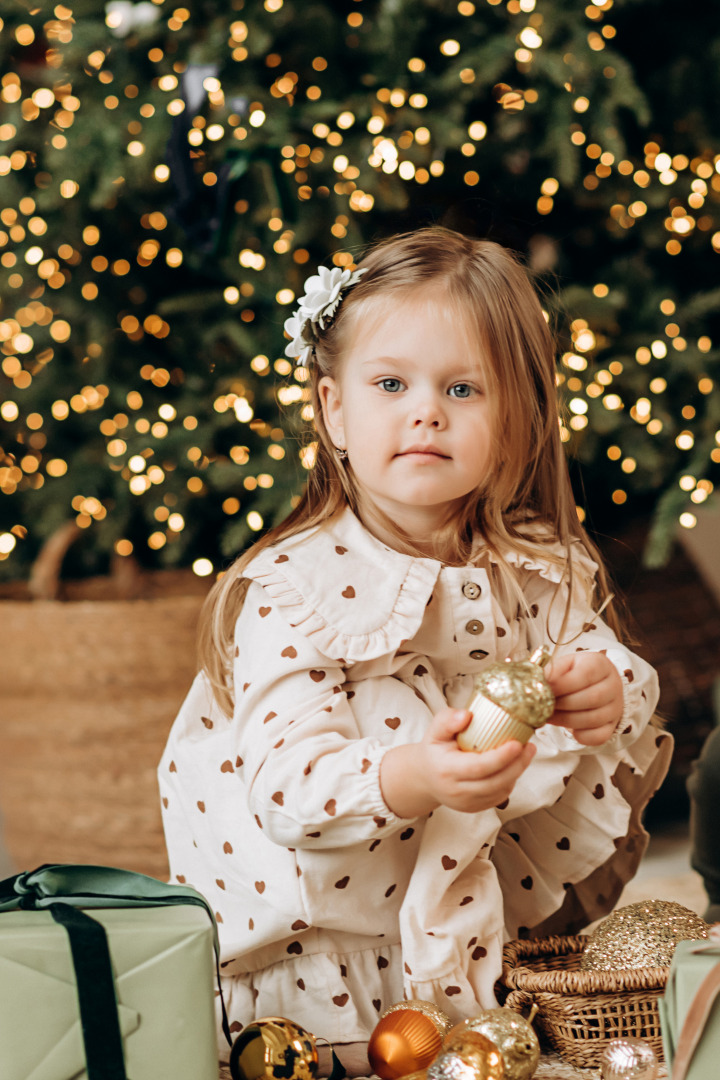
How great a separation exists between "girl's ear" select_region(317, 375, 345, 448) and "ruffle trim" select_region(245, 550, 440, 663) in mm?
157

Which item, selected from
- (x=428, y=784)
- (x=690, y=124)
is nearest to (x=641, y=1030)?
(x=428, y=784)

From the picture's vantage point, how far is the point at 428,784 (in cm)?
76

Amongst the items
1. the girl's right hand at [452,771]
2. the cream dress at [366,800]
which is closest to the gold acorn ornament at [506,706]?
the girl's right hand at [452,771]

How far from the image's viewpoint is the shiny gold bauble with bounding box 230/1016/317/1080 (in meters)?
0.78

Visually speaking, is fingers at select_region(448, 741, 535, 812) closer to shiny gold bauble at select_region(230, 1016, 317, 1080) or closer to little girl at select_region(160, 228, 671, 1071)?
little girl at select_region(160, 228, 671, 1071)

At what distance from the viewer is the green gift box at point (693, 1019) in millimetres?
682

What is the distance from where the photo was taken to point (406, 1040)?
31.3 inches

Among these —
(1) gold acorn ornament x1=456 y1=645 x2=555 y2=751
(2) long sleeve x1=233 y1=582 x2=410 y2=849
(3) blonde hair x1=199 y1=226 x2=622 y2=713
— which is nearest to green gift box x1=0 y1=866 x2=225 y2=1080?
(2) long sleeve x1=233 y1=582 x2=410 y2=849

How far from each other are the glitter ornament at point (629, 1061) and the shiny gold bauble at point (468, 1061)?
0.09m

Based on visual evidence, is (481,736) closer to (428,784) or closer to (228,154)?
(428,784)


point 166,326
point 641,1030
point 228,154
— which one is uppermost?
point 228,154

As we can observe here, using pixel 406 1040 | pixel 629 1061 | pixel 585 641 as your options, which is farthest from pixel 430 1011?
pixel 585 641

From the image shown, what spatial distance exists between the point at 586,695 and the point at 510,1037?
265 mm

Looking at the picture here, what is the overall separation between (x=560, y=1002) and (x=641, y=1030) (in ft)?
0.23
